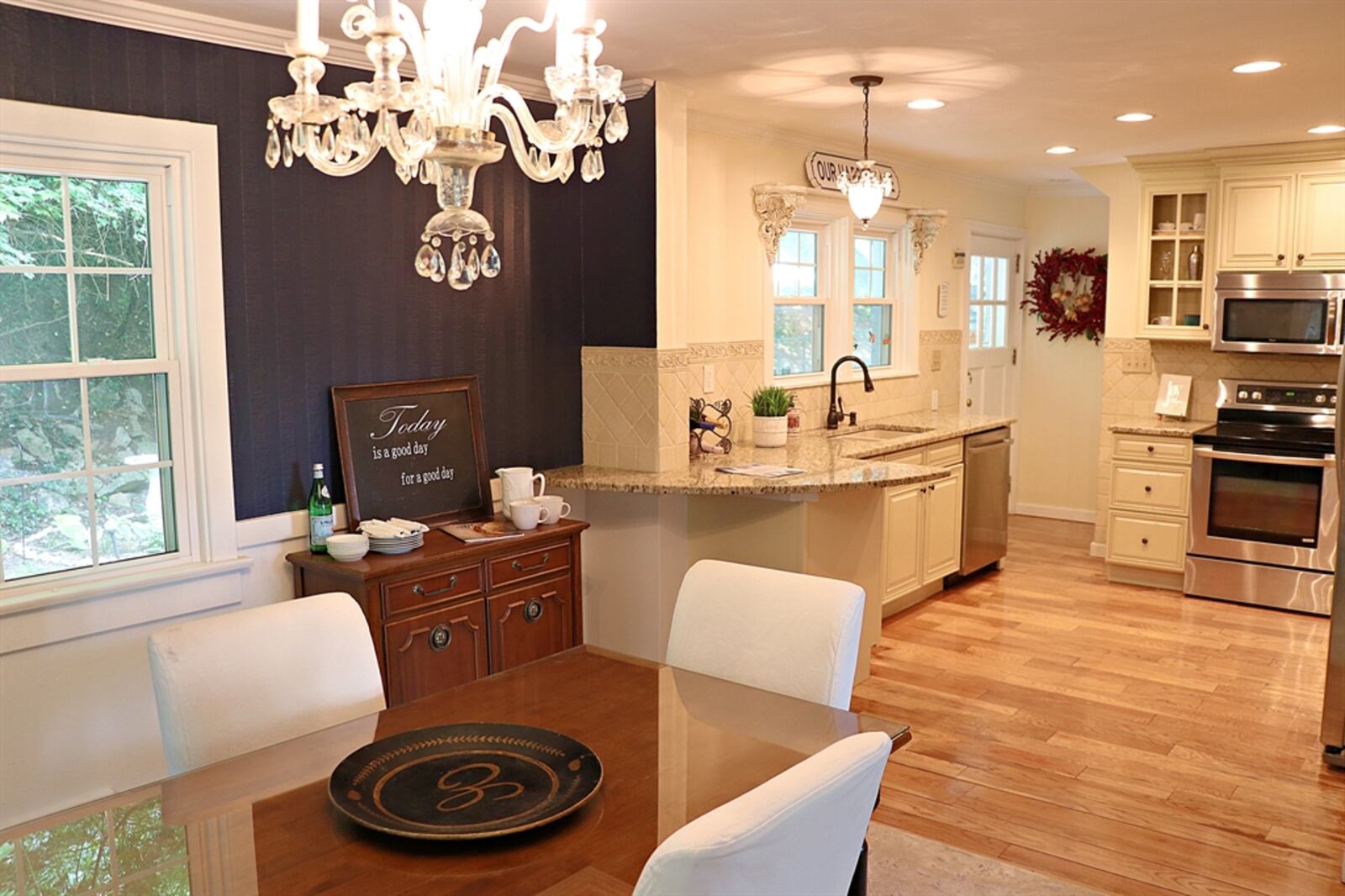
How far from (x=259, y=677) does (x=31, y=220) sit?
155 centimetres

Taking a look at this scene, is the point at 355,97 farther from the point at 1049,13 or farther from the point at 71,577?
the point at 1049,13

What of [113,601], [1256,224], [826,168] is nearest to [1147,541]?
[1256,224]

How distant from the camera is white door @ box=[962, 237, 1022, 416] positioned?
7391mm

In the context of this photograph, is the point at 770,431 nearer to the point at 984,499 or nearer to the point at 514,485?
the point at 514,485

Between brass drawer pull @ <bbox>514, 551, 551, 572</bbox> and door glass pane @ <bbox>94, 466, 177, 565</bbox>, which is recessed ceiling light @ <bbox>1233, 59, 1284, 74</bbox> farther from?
door glass pane @ <bbox>94, 466, 177, 565</bbox>

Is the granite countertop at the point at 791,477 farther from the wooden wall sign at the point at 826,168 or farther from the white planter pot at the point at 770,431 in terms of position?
the wooden wall sign at the point at 826,168

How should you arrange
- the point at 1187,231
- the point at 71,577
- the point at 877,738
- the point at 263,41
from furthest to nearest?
1. the point at 1187,231
2. the point at 263,41
3. the point at 71,577
4. the point at 877,738

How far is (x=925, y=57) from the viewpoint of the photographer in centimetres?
376

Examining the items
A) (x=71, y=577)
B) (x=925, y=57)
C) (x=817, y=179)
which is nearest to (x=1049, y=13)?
(x=925, y=57)

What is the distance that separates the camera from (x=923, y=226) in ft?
20.8

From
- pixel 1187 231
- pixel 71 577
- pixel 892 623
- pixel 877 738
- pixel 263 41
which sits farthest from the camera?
pixel 1187 231

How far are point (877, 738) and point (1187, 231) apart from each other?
5.64m

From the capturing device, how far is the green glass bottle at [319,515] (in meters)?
3.50

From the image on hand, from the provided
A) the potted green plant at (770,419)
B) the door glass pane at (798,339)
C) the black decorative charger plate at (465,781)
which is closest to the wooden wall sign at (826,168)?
the door glass pane at (798,339)
